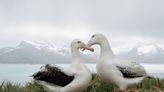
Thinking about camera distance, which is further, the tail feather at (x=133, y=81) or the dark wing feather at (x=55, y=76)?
the tail feather at (x=133, y=81)

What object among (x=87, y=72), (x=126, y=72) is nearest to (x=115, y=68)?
(x=126, y=72)

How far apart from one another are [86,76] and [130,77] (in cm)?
95

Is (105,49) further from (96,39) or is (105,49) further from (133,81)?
(133,81)

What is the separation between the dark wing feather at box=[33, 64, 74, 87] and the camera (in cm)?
721

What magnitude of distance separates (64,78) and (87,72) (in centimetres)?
43

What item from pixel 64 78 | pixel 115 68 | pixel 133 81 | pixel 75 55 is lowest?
pixel 133 81

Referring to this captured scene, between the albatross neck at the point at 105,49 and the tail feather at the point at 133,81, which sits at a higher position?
the albatross neck at the point at 105,49

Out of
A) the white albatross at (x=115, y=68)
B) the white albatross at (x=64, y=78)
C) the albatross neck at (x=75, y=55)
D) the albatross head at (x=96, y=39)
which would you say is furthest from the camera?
the albatross head at (x=96, y=39)

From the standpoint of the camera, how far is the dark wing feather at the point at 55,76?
7.21 meters

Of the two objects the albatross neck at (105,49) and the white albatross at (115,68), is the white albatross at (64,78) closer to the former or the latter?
the white albatross at (115,68)

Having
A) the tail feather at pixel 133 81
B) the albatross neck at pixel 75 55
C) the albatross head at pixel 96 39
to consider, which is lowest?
the tail feather at pixel 133 81

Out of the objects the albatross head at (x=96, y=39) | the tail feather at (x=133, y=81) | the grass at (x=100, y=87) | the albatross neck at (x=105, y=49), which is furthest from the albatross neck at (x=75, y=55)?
the tail feather at (x=133, y=81)

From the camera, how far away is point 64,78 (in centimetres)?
721

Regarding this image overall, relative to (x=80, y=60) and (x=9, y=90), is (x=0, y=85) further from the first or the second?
(x=80, y=60)
